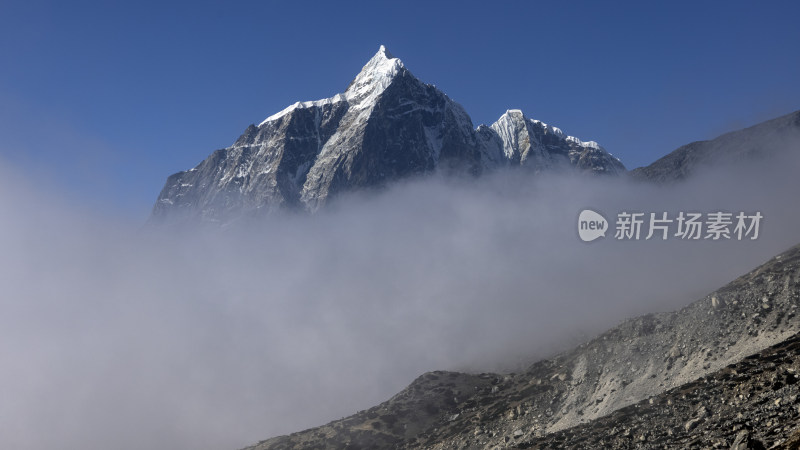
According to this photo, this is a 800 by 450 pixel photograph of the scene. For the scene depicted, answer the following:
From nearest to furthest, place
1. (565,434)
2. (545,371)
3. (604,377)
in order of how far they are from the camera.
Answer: (565,434) < (604,377) < (545,371)

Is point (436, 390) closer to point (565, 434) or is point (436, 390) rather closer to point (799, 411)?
point (565, 434)

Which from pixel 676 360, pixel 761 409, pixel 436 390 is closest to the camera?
pixel 761 409

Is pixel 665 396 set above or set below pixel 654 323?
below

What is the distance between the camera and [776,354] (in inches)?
3671

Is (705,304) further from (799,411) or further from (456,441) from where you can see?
(799,411)

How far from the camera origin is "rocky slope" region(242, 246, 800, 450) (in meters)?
79.6

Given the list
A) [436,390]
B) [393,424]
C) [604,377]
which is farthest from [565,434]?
[436,390]

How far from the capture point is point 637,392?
112 meters

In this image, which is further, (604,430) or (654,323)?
(654,323)

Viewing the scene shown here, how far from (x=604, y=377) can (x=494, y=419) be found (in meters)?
23.1

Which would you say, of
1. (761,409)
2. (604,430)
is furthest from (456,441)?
(761,409)

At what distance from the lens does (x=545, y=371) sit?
15125 centimetres

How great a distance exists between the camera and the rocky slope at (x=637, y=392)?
7956 cm

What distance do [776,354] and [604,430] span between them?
26998mm
